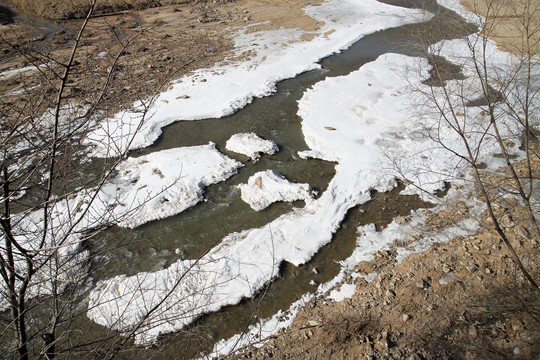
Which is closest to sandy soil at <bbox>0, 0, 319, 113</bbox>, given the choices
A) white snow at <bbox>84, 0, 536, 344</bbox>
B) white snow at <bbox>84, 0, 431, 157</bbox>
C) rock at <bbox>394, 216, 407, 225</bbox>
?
white snow at <bbox>84, 0, 431, 157</bbox>

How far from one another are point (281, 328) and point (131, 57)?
488 inches

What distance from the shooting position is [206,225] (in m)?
7.54

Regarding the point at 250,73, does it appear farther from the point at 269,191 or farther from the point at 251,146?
the point at 269,191

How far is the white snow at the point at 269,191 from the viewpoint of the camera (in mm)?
8031

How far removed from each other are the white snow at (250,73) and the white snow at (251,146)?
175 cm

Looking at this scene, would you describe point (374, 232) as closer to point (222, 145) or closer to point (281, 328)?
point (281, 328)

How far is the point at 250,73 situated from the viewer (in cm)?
1354

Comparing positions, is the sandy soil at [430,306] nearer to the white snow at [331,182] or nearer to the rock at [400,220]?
the rock at [400,220]

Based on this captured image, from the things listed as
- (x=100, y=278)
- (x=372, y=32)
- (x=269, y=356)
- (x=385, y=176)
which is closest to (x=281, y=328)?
(x=269, y=356)

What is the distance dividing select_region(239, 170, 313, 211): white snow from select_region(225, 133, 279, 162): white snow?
1071 millimetres

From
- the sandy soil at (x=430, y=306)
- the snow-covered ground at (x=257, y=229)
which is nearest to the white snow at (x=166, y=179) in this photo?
the snow-covered ground at (x=257, y=229)

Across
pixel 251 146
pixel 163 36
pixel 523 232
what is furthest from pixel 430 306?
pixel 163 36

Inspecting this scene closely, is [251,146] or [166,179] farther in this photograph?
[251,146]

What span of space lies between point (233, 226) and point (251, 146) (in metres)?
2.88
